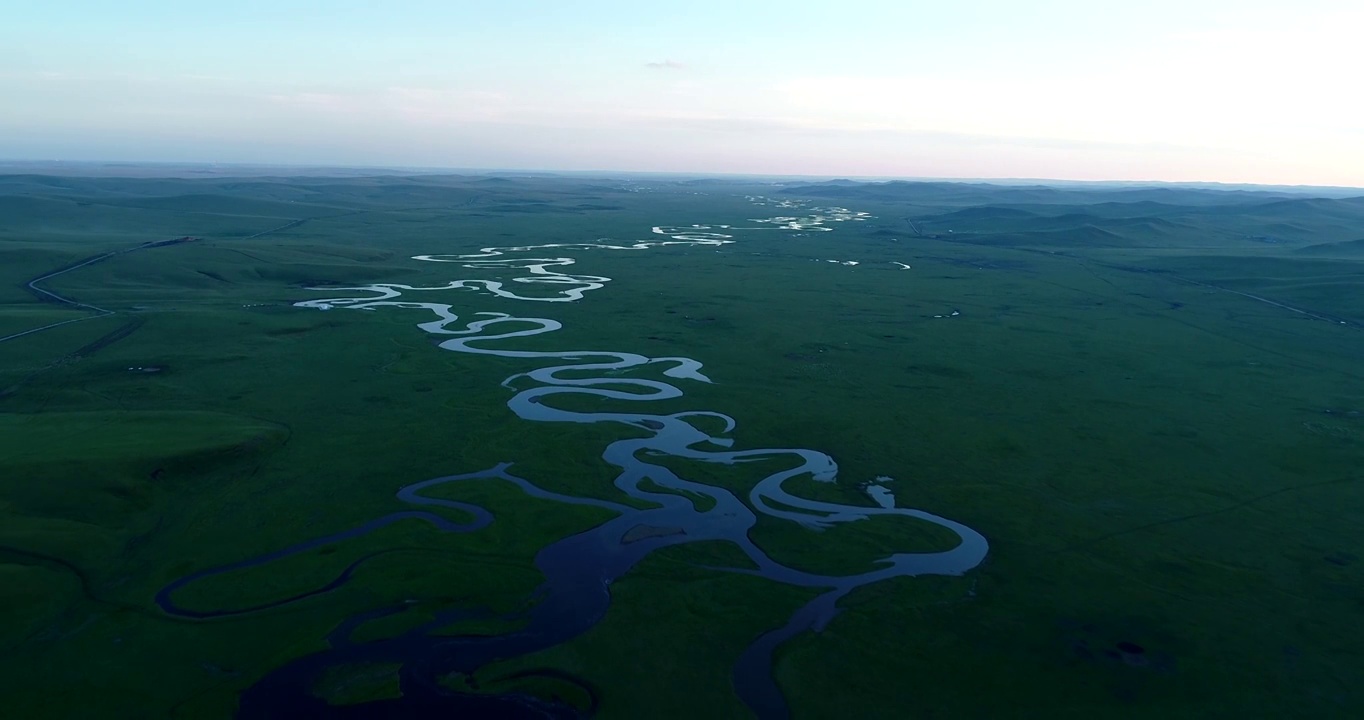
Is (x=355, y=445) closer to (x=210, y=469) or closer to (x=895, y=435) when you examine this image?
(x=210, y=469)

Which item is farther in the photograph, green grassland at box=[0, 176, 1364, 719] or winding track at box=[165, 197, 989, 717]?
green grassland at box=[0, 176, 1364, 719]

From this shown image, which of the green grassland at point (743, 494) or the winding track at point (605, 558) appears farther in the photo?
the green grassland at point (743, 494)

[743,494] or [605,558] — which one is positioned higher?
[743,494]

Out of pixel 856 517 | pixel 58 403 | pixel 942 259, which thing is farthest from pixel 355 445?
pixel 942 259

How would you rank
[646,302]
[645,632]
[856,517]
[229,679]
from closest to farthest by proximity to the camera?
[229,679], [645,632], [856,517], [646,302]
